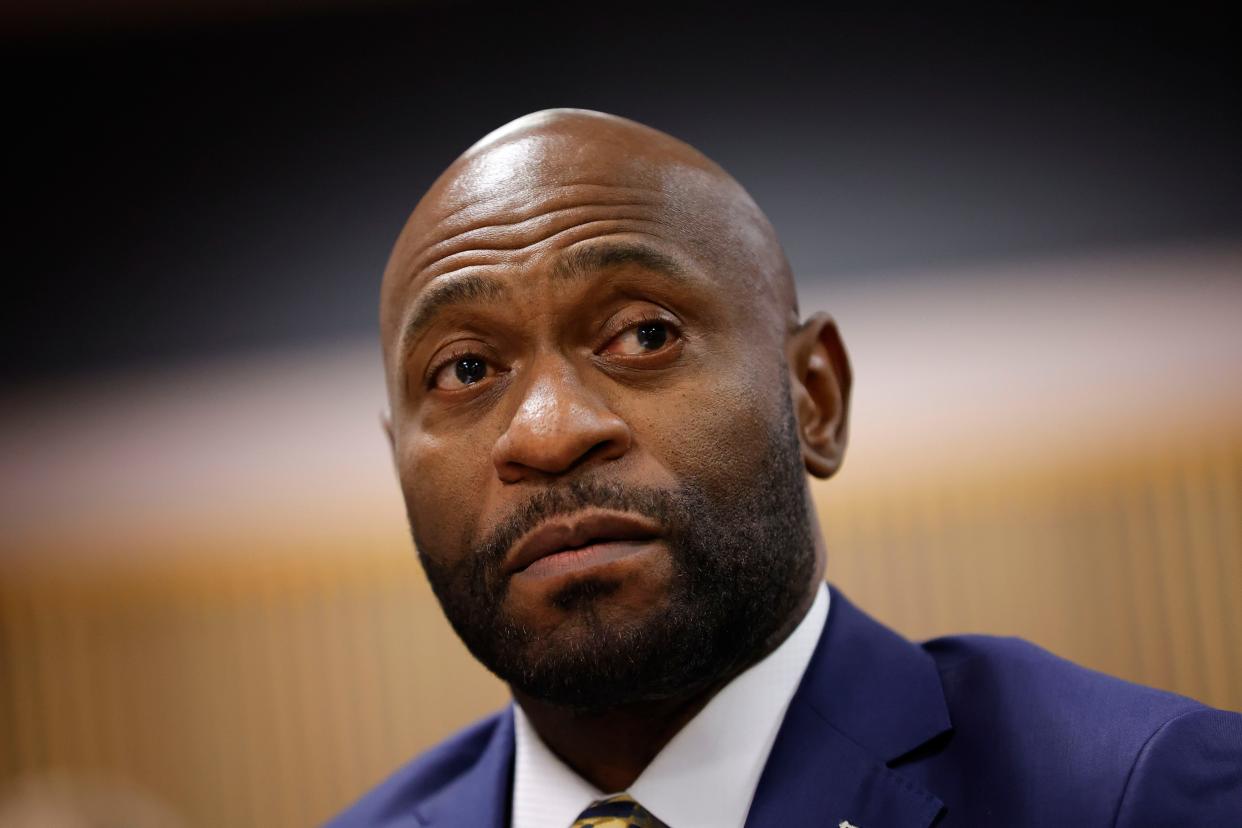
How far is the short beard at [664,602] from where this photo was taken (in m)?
1.52

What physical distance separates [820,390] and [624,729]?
0.59m

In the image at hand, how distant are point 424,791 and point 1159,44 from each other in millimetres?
3112

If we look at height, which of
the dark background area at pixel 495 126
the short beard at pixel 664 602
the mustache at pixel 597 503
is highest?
the dark background area at pixel 495 126

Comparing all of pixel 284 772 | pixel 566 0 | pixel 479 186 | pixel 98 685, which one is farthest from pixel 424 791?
pixel 566 0

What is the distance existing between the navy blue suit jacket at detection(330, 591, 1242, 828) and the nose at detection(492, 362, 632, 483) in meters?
0.45

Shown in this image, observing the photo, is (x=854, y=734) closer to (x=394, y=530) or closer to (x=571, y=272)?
(x=571, y=272)

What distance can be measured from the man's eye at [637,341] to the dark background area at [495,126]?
2.30m

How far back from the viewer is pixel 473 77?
4.00m

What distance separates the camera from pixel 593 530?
1.52m

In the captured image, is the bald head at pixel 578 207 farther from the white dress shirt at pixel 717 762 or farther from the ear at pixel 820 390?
the white dress shirt at pixel 717 762

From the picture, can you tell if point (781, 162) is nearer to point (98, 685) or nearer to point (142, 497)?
point (142, 497)

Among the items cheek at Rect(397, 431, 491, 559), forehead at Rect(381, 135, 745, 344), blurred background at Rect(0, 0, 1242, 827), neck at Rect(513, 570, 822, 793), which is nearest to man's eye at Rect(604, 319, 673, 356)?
forehead at Rect(381, 135, 745, 344)

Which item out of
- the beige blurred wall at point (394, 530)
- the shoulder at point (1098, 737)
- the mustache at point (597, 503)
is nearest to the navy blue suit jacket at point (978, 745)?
the shoulder at point (1098, 737)

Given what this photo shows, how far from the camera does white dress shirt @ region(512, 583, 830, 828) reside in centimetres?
162
